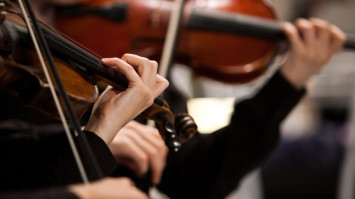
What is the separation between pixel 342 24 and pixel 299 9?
261mm

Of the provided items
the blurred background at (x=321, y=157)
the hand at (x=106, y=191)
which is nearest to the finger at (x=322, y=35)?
the hand at (x=106, y=191)

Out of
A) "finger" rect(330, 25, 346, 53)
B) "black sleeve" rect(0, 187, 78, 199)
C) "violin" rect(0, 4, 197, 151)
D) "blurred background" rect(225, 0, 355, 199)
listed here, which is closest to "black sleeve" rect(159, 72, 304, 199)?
"finger" rect(330, 25, 346, 53)

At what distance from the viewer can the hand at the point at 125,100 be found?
0.47m

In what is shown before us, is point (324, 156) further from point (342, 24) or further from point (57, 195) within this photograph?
point (57, 195)

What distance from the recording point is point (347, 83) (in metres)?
2.18

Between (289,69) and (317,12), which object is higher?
(289,69)

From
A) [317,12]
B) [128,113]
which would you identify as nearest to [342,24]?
[317,12]

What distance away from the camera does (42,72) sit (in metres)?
0.45

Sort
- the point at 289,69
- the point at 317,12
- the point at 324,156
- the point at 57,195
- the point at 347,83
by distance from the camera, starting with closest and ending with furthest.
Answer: the point at 57,195 < the point at 289,69 < the point at 324,156 < the point at 347,83 < the point at 317,12

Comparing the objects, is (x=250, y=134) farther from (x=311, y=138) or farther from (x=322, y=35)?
(x=311, y=138)

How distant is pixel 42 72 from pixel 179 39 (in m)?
0.53

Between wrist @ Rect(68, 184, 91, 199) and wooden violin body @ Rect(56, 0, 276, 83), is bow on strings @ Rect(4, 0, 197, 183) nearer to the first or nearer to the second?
wrist @ Rect(68, 184, 91, 199)

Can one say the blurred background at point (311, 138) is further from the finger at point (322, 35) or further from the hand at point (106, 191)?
the hand at point (106, 191)

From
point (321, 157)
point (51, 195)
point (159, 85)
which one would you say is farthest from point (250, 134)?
point (321, 157)
